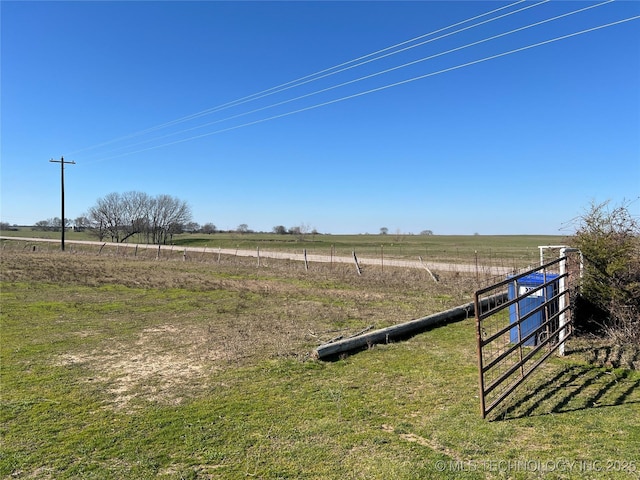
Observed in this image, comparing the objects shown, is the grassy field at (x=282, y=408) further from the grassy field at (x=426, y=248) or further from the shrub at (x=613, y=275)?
the grassy field at (x=426, y=248)

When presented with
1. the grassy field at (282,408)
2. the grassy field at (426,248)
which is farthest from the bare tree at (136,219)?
the grassy field at (282,408)

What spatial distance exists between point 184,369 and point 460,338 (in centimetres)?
470

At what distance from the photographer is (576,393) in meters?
4.30

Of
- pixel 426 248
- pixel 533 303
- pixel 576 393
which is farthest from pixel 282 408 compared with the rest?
pixel 426 248

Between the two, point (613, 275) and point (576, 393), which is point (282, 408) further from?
point (613, 275)

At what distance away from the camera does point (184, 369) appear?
548cm

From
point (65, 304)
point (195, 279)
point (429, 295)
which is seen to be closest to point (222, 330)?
point (65, 304)

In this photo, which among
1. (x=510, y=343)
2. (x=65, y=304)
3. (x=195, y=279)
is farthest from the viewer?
(x=195, y=279)

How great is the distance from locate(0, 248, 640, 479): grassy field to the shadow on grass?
22 mm

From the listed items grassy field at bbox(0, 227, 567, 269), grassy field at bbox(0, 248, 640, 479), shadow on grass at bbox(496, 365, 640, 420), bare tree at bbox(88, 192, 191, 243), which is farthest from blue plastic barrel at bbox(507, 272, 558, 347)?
bare tree at bbox(88, 192, 191, 243)

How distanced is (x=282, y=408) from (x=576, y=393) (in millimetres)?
3225

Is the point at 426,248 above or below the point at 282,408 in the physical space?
above

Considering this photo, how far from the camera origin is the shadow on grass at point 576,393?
3934 millimetres

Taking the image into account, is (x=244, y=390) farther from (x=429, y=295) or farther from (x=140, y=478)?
(x=429, y=295)
